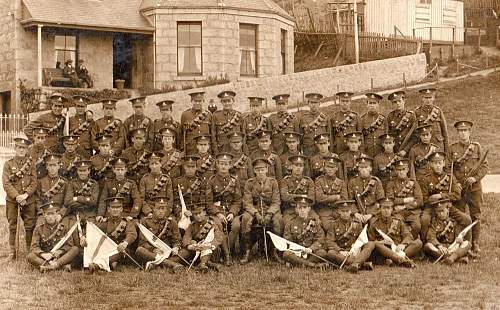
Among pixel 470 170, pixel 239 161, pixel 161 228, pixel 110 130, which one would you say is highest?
pixel 110 130

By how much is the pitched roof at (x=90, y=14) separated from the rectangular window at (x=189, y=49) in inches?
37.0

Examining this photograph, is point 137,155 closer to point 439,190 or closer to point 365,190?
point 365,190

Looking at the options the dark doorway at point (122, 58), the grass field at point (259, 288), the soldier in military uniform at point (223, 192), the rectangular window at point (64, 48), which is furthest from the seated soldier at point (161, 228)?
the dark doorway at point (122, 58)

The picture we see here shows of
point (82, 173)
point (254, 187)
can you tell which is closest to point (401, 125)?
point (254, 187)

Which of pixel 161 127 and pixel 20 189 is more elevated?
pixel 161 127

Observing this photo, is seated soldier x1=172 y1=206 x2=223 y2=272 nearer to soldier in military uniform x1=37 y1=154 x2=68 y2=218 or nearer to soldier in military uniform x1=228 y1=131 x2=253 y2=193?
soldier in military uniform x1=228 y1=131 x2=253 y2=193

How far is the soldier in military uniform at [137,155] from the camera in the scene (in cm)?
995

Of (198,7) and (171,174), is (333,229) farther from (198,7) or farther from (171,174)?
(198,7)

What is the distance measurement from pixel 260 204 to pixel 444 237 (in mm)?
2412

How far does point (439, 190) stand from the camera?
952 centimetres

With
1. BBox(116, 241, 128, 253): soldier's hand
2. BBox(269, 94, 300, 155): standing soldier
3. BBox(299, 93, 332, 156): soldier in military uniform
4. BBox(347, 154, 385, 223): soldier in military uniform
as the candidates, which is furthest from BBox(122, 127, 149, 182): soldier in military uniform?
BBox(347, 154, 385, 223): soldier in military uniform

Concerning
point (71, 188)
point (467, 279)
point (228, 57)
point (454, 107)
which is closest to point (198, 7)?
point (228, 57)

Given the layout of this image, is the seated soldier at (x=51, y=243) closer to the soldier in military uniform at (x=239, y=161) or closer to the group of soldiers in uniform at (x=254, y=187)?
the group of soldiers in uniform at (x=254, y=187)

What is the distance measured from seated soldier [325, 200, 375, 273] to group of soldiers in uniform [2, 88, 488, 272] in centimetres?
2
